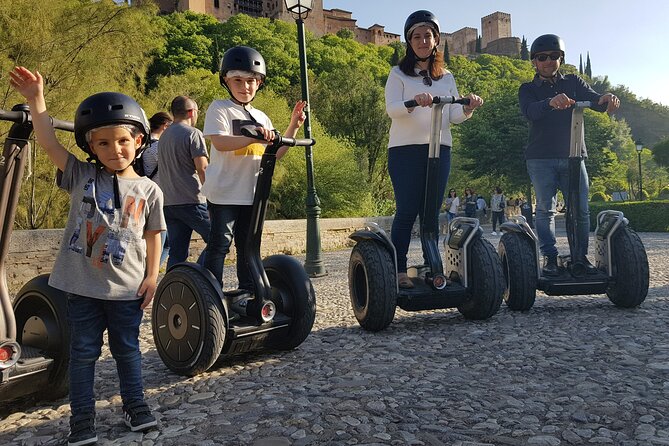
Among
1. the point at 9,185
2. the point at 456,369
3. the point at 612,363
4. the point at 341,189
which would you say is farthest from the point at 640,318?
the point at 341,189

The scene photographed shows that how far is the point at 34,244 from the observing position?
805 cm

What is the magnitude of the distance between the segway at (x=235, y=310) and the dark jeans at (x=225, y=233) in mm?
128

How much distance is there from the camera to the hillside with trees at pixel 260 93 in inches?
422

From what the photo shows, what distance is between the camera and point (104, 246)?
2.25 metres

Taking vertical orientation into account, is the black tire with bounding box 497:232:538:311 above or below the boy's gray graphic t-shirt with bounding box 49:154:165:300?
below

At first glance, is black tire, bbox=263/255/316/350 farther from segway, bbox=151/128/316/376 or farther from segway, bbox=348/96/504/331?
segway, bbox=348/96/504/331

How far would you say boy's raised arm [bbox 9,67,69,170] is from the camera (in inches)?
83.3

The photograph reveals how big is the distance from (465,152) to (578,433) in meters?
32.8

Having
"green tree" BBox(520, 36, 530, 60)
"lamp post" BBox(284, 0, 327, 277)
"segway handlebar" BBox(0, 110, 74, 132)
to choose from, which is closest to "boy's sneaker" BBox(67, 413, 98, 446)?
"segway handlebar" BBox(0, 110, 74, 132)

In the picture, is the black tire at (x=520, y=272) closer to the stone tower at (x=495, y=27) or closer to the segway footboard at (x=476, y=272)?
the segway footboard at (x=476, y=272)

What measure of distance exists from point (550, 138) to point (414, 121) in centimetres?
139

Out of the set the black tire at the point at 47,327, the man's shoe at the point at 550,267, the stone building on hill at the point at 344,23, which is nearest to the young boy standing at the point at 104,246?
the black tire at the point at 47,327

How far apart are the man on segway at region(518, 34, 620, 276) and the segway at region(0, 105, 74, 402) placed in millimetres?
3670

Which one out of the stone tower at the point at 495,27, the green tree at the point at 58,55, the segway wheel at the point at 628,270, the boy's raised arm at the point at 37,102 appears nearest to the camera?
the boy's raised arm at the point at 37,102
